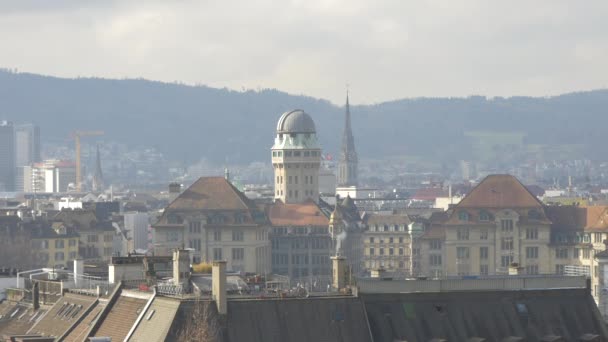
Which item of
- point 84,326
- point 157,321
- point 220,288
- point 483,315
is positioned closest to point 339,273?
point 483,315

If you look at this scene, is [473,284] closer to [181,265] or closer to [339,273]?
[339,273]

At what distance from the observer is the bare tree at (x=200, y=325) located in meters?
70.9

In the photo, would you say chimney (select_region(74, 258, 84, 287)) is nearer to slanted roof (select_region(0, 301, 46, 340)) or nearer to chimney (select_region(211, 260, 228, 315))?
slanted roof (select_region(0, 301, 46, 340))

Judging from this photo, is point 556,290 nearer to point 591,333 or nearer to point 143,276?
point 591,333

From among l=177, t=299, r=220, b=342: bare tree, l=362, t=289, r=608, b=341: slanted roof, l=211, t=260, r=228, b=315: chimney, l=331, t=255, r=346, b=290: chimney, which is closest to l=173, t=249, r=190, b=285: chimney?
l=331, t=255, r=346, b=290: chimney

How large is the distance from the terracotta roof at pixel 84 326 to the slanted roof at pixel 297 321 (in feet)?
20.4

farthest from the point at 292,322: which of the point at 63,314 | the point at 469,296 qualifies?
the point at 63,314

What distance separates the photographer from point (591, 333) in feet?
257

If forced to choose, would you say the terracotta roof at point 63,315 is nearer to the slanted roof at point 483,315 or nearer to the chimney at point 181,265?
the chimney at point 181,265

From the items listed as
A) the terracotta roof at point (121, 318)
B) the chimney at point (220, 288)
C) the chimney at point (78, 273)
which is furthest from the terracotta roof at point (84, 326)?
the chimney at point (78, 273)

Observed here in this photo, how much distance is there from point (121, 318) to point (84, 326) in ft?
9.62

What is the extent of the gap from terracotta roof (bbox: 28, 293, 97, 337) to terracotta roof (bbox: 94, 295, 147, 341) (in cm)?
330

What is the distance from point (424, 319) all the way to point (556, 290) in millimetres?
5178

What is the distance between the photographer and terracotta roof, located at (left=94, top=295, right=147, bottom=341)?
76188 mm
